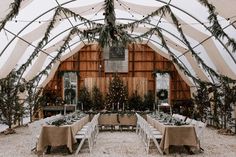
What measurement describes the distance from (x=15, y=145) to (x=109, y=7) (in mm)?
4841

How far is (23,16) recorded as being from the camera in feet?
36.4

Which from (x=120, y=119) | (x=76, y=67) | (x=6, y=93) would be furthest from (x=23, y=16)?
(x=76, y=67)

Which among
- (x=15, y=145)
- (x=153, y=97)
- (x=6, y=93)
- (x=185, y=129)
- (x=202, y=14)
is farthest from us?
(x=153, y=97)

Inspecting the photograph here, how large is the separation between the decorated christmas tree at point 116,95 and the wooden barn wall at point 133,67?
1423mm

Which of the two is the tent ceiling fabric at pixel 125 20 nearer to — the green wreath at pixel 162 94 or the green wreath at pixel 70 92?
the green wreath at pixel 162 94

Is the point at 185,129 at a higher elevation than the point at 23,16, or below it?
below

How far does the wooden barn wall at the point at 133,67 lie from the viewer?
20.2 meters

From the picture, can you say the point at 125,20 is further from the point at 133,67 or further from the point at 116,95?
the point at 133,67

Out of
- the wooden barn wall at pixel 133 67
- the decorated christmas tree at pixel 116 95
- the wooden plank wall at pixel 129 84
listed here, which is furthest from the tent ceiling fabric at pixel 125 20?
the wooden barn wall at pixel 133 67

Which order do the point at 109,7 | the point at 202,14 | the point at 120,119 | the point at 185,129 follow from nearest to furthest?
the point at 109,7, the point at 185,129, the point at 202,14, the point at 120,119

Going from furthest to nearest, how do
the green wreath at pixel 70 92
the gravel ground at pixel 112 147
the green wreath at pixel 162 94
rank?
the green wreath at pixel 70 92 → the green wreath at pixel 162 94 → the gravel ground at pixel 112 147

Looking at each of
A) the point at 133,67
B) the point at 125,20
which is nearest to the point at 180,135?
the point at 125,20

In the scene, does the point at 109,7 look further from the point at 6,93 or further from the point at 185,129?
the point at 6,93

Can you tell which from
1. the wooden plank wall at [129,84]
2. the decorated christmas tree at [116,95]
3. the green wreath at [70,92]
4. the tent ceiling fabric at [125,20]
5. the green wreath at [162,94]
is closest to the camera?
the tent ceiling fabric at [125,20]
